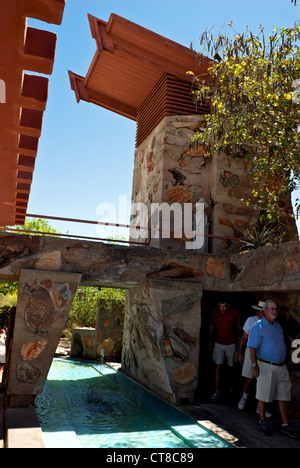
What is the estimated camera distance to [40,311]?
589 centimetres

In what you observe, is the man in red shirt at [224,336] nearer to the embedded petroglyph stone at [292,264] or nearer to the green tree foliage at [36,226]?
the embedded petroglyph stone at [292,264]

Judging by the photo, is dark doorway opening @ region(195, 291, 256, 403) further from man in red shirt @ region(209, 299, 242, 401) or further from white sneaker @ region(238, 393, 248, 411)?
white sneaker @ region(238, 393, 248, 411)

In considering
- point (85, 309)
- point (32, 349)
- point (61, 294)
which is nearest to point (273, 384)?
point (61, 294)

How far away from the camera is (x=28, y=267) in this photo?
5.99 m

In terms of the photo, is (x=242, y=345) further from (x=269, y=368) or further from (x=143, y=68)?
(x=143, y=68)

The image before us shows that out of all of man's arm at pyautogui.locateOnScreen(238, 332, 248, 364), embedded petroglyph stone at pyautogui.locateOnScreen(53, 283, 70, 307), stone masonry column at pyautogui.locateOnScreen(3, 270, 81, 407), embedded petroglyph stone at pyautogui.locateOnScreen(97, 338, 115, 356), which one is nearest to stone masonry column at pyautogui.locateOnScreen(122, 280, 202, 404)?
man's arm at pyautogui.locateOnScreen(238, 332, 248, 364)

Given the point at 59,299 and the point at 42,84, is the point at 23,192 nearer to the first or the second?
the point at 42,84

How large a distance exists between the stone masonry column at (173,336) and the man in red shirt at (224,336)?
32 cm

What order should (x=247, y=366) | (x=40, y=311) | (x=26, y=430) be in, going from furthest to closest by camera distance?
(x=247, y=366)
(x=40, y=311)
(x=26, y=430)

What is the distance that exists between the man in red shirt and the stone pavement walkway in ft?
2.09

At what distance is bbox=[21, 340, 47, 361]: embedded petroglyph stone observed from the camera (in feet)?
18.9

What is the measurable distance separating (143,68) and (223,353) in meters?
5.83

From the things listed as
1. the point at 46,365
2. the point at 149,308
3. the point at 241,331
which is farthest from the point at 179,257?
the point at 46,365

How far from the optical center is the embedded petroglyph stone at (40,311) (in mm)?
5832
